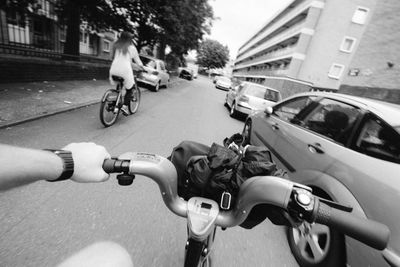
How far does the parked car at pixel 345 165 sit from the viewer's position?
67.1 inches

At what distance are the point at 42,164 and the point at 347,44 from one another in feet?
109

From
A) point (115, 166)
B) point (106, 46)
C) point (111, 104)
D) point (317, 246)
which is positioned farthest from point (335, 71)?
point (115, 166)

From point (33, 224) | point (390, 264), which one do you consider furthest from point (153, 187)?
point (390, 264)

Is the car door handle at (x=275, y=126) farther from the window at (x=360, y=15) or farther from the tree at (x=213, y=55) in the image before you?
the tree at (x=213, y=55)

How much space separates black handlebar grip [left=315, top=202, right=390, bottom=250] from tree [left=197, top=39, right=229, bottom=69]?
87700 mm

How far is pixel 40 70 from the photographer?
7777 millimetres

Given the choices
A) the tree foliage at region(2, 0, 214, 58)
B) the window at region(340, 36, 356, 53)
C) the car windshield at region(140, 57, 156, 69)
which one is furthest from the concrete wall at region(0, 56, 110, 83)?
the window at region(340, 36, 356, 53)

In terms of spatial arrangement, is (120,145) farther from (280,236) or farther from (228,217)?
(228,217)

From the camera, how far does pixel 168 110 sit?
28.1ft

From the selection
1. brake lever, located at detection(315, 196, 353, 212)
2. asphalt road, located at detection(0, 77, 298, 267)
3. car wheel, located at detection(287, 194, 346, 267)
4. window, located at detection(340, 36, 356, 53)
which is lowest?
asphalt road, located at detection(0, 77, 298, 267)

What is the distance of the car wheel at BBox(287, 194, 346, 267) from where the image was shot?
203 centimetres

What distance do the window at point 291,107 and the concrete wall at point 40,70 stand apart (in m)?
7.60

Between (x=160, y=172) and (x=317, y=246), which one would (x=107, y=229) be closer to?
(x=160, y=172)

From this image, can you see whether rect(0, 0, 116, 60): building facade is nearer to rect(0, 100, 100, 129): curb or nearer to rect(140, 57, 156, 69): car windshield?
rect(0, 100, 100, 129): curb
